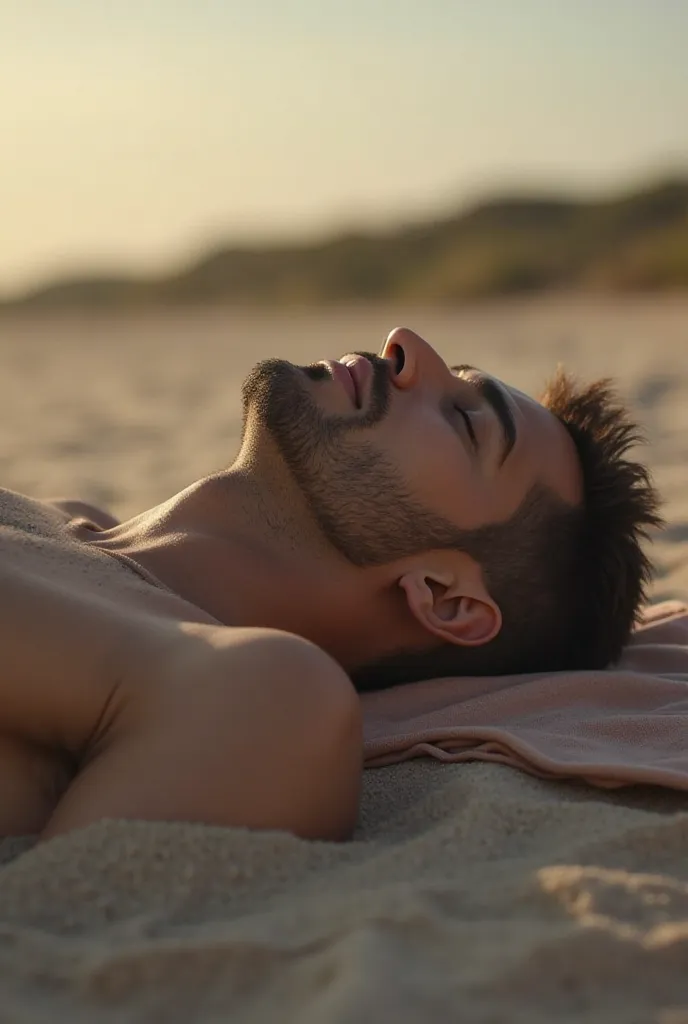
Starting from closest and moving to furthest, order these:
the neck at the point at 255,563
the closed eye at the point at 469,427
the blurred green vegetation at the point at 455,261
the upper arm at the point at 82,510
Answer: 1. the neck at the point at 255,563
2. the closed eye at the point at 469,427
3. the upper arm at the point at 82,510
4. the blurred green vegetation at the point at 455,261

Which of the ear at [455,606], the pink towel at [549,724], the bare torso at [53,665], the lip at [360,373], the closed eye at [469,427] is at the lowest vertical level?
the pink towel at [549,724]

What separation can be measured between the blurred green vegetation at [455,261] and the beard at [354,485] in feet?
79.9

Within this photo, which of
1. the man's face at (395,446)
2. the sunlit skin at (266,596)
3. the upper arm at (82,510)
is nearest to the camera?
the sunlit skin at (266,596)

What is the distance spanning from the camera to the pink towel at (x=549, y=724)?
224 cm

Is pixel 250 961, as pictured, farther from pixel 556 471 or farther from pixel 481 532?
pixel 556 471

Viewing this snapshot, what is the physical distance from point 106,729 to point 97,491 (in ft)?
10.6

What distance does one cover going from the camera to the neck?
2.52 meters

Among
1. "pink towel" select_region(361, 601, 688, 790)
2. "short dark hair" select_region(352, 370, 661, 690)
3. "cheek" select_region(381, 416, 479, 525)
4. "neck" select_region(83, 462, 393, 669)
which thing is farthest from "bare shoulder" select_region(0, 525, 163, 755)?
"short dark hair" select_region(352, 370, 661, 690)

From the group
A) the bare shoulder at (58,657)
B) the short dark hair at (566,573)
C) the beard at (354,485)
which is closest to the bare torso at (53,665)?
the bare shoulder at (58,657)

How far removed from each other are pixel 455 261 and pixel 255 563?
31981 millimetres

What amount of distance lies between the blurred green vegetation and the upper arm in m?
23.9

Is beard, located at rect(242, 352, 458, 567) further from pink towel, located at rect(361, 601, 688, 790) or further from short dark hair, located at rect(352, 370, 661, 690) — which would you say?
pink towel, located at rect(361, 601, 688, 790)

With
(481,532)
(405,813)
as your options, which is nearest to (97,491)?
(481,532)

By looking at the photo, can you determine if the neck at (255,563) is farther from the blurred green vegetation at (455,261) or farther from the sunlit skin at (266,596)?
the blurred green vegetation at (455,261)
